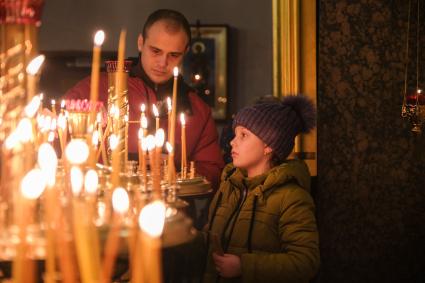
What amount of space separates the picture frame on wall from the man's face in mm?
2646

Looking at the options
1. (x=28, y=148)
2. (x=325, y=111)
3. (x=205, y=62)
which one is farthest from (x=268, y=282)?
(x=205, y=62)

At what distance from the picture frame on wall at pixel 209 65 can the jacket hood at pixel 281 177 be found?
3224 mm

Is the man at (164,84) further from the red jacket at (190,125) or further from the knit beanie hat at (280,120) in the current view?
the knit beanie hat at (280,120)

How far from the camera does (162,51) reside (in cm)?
270

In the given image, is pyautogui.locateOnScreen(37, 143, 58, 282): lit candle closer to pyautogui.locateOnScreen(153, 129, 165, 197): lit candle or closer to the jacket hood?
pyautogui.locateOnScreen(153, 129, 165, 197): lit candle

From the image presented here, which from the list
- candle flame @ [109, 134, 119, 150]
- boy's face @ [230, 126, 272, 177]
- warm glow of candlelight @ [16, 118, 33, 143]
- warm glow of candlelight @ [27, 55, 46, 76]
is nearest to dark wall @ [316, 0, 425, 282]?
boy's face @ [230, 126, 272, 177]

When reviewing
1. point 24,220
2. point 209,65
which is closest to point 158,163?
point 24,220

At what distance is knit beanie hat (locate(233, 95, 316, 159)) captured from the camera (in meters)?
2.24

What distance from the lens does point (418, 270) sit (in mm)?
3623

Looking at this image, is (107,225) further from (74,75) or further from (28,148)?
(74,75)

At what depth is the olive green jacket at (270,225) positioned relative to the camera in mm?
1989

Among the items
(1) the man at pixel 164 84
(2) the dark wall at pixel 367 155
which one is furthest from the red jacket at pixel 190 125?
(2) the dark wall at pixel 367 155

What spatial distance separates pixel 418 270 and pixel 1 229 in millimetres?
3035

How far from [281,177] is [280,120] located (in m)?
0.23
